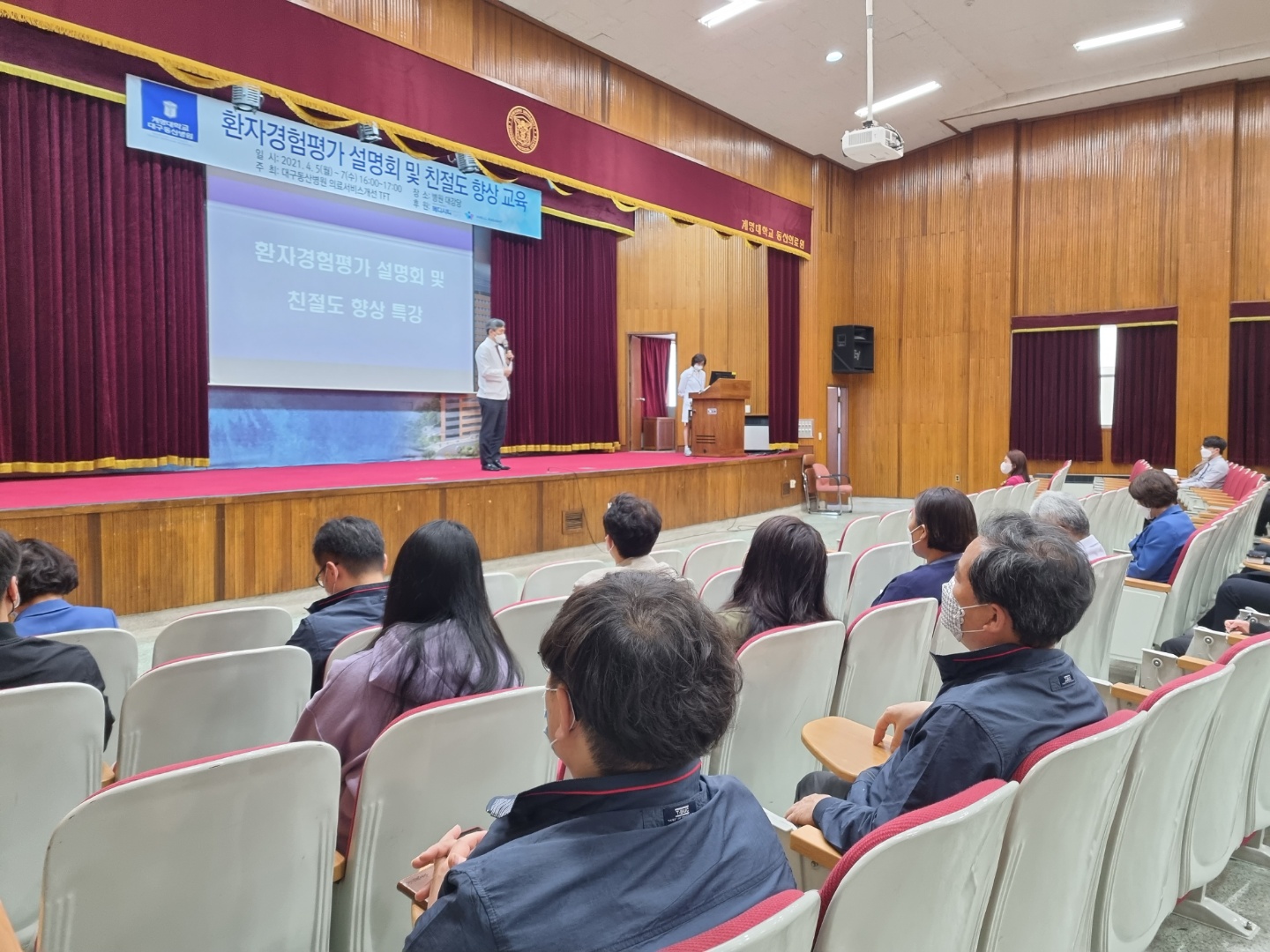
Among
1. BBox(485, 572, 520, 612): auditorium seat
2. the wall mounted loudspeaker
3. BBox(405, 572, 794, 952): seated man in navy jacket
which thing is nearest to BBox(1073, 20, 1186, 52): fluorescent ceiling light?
the wall mounted loudspeaker

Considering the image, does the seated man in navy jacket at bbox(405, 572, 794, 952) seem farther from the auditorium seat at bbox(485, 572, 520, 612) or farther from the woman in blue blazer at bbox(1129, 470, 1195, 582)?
the woman in blue blazer at bbox(1129, 470, 1195, 582)

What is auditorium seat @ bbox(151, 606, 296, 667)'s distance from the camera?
2354mm

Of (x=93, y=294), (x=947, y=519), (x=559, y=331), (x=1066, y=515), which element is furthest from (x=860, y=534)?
(x=559, y=331)

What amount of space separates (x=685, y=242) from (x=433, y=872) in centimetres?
1173

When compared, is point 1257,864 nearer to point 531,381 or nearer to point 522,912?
point 522,912

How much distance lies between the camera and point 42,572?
2.25 metres

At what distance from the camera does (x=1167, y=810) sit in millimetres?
1460

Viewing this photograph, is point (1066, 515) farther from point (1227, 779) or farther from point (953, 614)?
point (953, 614)

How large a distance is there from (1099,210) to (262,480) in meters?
10.3

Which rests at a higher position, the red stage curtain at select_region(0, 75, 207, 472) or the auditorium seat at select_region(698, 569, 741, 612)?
the red stage curtain at select_region(0, 75, 207, 472)

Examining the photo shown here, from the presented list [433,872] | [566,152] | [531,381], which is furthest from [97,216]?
[433,872]

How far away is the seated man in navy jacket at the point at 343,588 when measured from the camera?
6.84 feet

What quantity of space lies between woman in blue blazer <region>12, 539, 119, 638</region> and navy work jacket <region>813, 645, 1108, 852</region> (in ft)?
6.61

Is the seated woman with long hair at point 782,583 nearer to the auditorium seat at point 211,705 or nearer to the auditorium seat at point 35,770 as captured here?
the auditorium seat at point 211,705
